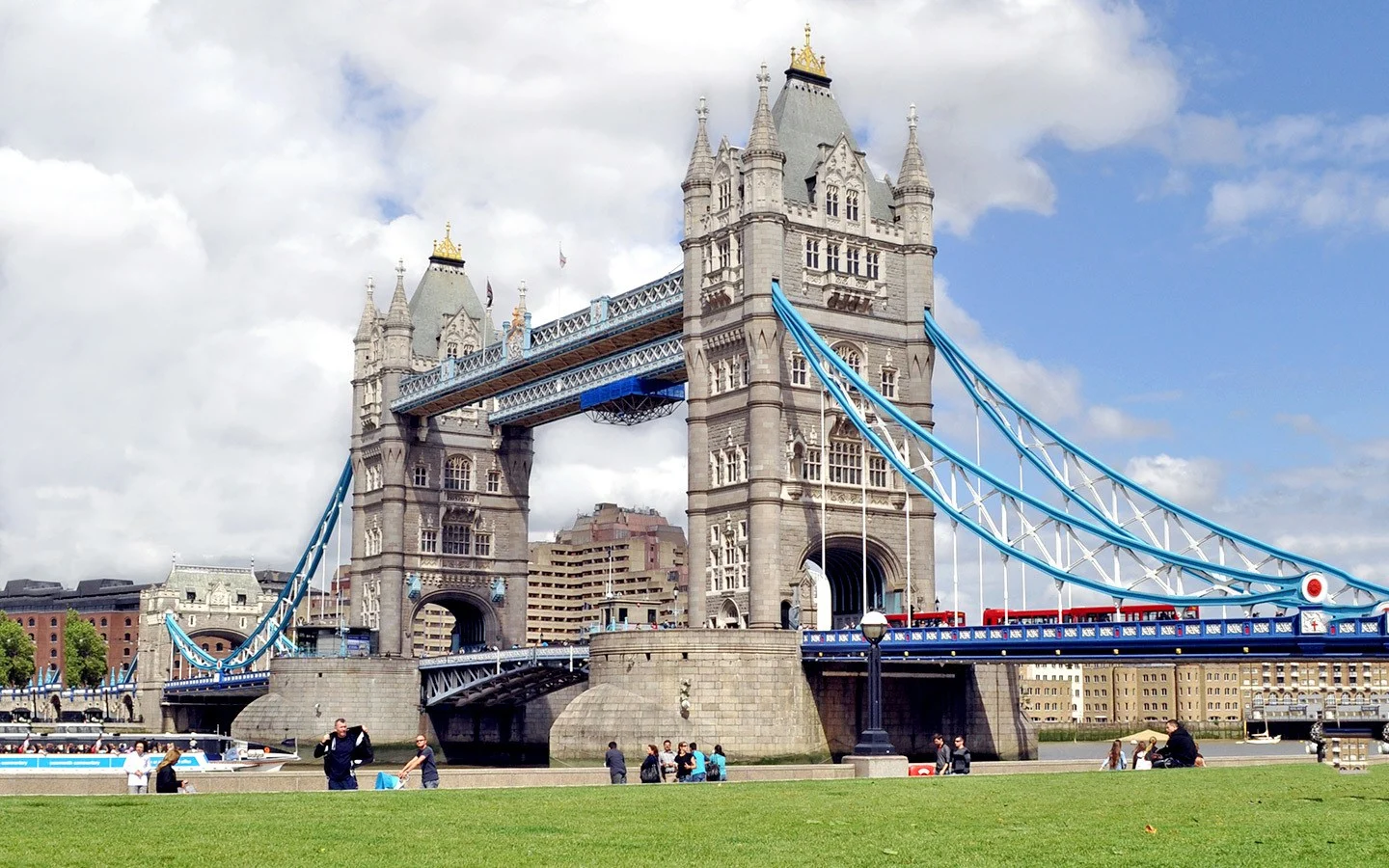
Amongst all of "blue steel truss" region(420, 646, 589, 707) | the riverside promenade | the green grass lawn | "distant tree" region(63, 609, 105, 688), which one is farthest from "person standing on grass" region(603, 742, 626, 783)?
"distant tree" region(63, 609, 105, 688)

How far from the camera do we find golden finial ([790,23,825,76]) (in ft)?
266

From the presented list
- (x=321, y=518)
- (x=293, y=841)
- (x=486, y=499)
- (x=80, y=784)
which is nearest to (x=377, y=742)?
(x=486, y=499)

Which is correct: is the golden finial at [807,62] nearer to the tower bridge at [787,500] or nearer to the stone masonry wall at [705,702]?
the tower bridge at [787,500]

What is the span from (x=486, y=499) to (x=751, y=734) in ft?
149

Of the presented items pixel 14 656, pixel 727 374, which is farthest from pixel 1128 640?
pixel 14 656

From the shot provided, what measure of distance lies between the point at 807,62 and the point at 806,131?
12.8ft

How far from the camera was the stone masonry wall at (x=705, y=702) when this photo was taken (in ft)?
218

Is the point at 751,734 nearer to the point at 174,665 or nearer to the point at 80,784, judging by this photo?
the point at 80,784

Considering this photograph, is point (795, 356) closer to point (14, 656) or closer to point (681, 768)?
point (681, 768)

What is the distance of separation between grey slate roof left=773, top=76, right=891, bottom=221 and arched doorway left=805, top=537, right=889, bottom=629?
1543 centimetres

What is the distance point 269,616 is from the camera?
12506 cm

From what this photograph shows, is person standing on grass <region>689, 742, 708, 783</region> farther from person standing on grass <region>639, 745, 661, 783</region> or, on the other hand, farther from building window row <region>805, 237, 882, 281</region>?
building window row <region>805, 237, 882, 281</region>

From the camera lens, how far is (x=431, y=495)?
10719 centimetres

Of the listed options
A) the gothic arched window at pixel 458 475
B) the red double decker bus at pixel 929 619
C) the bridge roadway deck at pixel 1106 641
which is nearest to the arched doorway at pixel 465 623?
the gothic arched window at pixel 458 475
